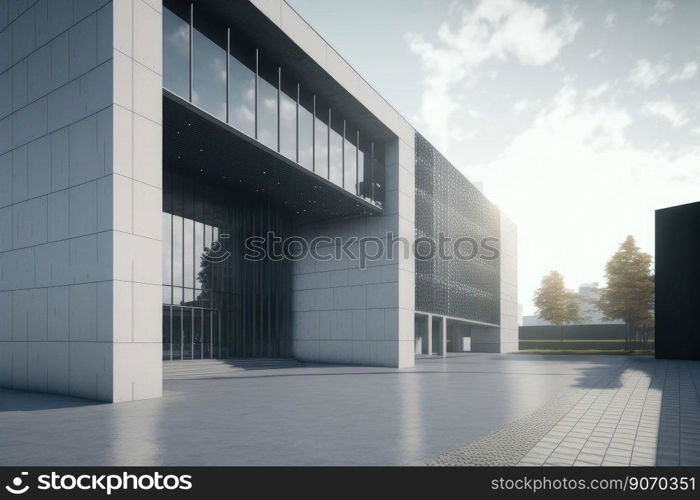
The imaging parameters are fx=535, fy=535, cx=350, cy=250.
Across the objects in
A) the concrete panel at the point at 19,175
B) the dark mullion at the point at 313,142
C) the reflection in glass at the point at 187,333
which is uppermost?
the dark mullion at the point at 313,142

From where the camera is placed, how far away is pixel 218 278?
25.8 meters

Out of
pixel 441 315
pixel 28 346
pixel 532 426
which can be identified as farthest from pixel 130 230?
pixel 441 315

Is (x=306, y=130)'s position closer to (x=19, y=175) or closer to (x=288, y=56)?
(x=288, y=56)

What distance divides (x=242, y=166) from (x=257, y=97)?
3.33m

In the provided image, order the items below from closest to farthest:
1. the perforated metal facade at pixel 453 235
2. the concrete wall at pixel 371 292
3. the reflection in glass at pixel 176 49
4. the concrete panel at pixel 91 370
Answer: the concrete panel at pixel 91 370 < the reflection in glass at pixel 176 49 < the concrete wall at pixel 371 292 < the perforated metal facade at pixel 453 235

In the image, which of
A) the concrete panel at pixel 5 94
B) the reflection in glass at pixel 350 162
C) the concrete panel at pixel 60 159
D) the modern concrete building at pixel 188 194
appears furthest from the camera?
the reflection in glass at pixel 350 162

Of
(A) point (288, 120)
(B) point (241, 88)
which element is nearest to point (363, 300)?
(A) point (288, 120)

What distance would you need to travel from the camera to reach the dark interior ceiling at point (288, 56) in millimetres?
16714

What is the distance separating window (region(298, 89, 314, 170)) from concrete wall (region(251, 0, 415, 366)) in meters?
2.74

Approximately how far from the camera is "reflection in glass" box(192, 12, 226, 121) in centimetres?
1575

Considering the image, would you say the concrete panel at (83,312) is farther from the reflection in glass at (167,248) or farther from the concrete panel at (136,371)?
the reflection in glass at (167,248)

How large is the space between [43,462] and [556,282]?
181ft

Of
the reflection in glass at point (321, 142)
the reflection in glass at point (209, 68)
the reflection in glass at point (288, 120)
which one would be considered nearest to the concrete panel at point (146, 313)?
the reflection in glass at point (209, 68)

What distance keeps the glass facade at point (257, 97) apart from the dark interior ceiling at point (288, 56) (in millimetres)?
212
